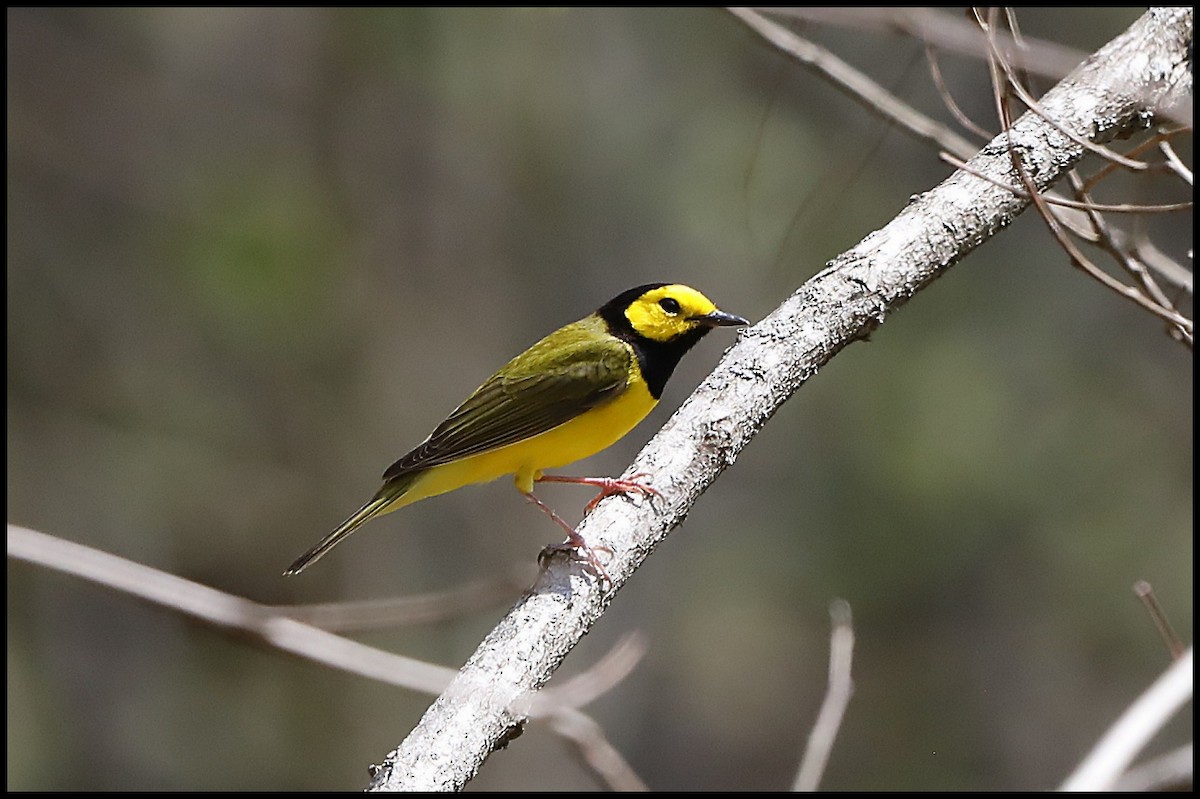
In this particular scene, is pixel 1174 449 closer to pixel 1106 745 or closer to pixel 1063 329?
pixel 1063 329

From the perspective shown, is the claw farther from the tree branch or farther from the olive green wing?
the olive green wing

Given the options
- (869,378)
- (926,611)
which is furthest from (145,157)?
(926,611)

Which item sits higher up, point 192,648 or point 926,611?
point 192,648

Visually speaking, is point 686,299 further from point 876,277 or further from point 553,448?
point 876,277

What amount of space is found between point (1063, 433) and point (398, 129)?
5770mm

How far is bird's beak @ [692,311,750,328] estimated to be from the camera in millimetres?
4156

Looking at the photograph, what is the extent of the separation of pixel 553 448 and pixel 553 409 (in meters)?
0.13

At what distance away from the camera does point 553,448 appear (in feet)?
13.4

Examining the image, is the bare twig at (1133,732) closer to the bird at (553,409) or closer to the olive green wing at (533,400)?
the bird at (553,409)

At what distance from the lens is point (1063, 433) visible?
8.82 meters

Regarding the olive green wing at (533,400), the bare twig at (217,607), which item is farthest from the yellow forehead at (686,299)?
the bare twig at (217,607)

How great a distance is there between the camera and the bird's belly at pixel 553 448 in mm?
4066

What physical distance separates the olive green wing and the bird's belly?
34 millimetres

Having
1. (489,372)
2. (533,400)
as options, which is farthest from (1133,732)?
(489,372)
